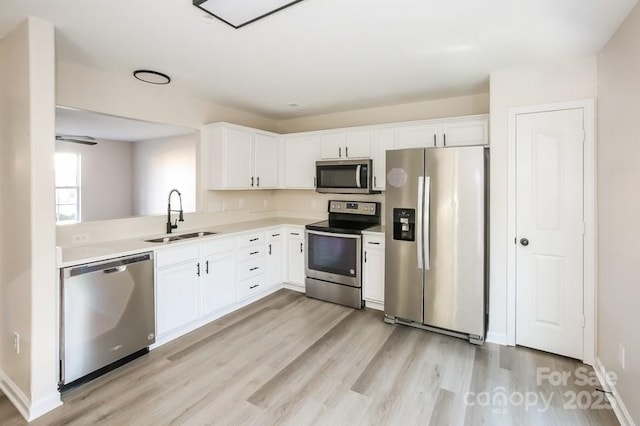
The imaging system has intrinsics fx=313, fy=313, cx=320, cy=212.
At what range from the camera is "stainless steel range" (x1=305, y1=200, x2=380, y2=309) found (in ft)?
12.3

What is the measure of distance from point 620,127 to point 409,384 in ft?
7.43

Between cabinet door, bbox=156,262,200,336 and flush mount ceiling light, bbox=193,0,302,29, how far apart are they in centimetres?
211

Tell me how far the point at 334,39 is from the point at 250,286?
9.31 feet

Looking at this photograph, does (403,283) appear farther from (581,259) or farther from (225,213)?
(225,213)

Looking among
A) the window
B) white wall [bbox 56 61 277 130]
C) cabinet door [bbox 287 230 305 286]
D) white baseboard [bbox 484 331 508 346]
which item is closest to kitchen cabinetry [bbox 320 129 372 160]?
cabinet door [bbox 287 230 305 286]

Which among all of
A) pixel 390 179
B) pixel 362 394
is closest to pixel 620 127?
pixel 390 179

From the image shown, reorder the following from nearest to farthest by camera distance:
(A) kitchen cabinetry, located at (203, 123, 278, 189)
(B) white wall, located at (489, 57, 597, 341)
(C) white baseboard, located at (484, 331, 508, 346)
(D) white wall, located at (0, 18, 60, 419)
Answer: (D) white wall, located at (0, 18, 60, 419), (B) white wall, located at (489, 57, 597, 341), (C) white baseboard, located at (484, 331, 508, 346), (A) kitchen cabinetry, located at (203, 123, 278, 189)

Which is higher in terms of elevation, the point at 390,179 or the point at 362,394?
the point at 390,179

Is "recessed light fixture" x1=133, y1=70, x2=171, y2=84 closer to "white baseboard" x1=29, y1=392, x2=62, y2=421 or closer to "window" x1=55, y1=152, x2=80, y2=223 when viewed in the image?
"window" x1=55, y1=152, x2=80, y2=223

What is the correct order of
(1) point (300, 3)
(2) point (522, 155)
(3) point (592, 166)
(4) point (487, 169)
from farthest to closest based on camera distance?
1. (4) point (487, 169)
2. (2) point (522, 155)
3. (3) point (592, 166)
4. (1) point (300, 3)

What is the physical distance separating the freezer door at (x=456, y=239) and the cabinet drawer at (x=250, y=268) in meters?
2.03

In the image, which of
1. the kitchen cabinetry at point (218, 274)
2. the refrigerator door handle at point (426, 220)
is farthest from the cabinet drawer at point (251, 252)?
the refrigerator door handle at point (426, 220)

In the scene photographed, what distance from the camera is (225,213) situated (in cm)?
425

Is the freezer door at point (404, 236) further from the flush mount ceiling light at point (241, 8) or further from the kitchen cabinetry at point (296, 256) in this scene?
the flush mount ceiling light at point (241, 8)
